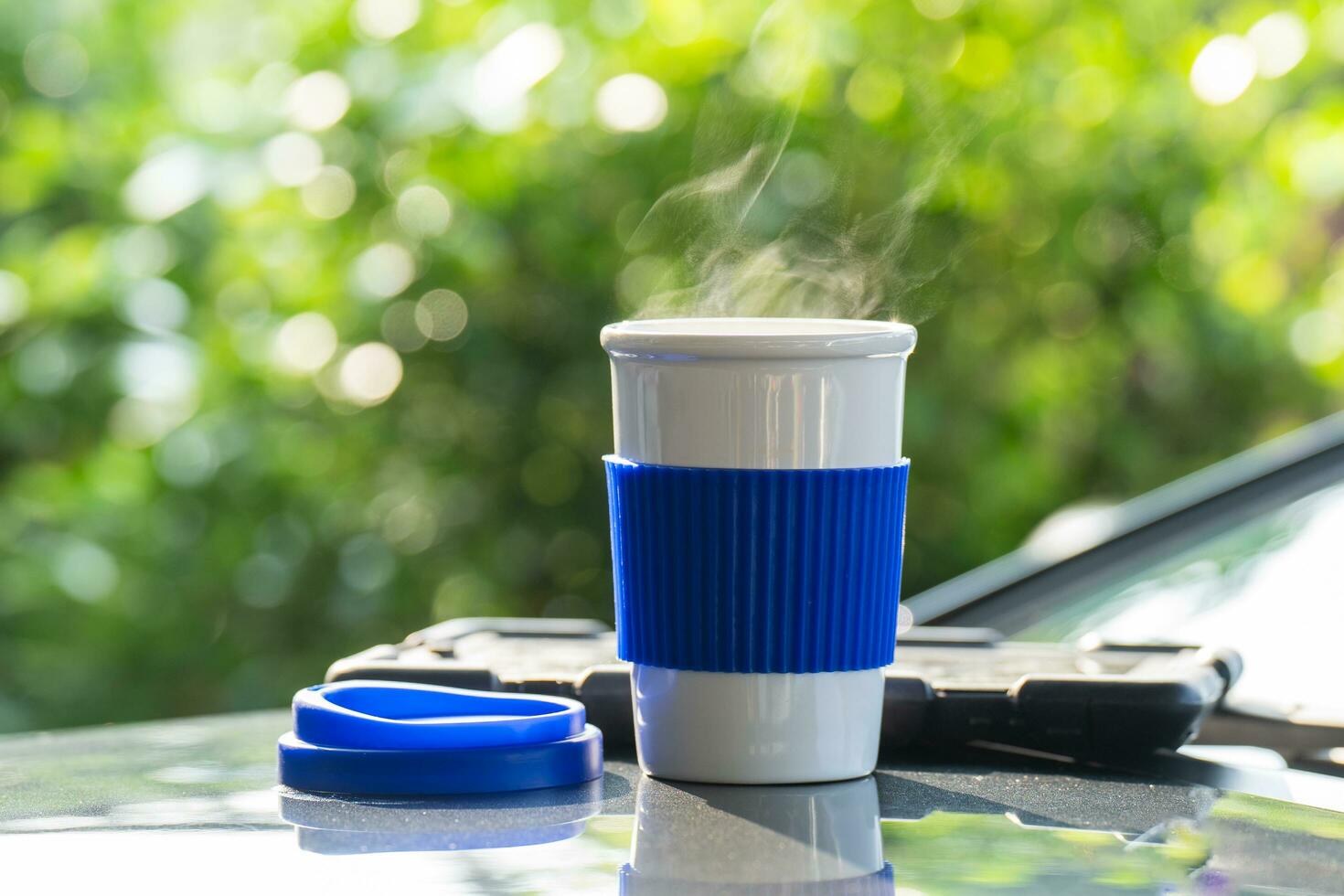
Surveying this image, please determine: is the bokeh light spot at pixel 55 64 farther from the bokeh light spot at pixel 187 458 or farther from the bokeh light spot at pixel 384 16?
the bokeh light spot at pixel 187 458

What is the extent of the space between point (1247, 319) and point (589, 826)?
8.02ft

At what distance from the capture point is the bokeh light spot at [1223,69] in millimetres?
2492

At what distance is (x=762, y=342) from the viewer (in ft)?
2.27

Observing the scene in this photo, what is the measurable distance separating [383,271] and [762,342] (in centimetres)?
183

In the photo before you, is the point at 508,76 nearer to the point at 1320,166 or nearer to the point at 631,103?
the point at 631,103

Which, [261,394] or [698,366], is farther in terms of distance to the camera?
[261,394]

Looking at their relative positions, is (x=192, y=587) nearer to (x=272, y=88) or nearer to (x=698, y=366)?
(x=272, y=88)

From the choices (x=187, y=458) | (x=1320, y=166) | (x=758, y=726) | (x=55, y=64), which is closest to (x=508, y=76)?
(x=187, y=458)

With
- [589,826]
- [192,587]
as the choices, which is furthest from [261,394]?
[589,826]

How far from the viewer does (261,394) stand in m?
2.40

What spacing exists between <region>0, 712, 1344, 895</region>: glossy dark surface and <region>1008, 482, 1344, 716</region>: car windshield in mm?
275

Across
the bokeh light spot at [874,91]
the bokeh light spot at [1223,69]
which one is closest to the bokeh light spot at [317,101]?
the bokeh light spot at [874,91]

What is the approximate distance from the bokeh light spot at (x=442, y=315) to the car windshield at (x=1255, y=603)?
145 centimetres

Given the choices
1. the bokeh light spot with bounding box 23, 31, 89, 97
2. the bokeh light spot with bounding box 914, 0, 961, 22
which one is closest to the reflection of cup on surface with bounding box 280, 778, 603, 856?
the bokeh light spot with bounding box 914, 0, 961, 22
